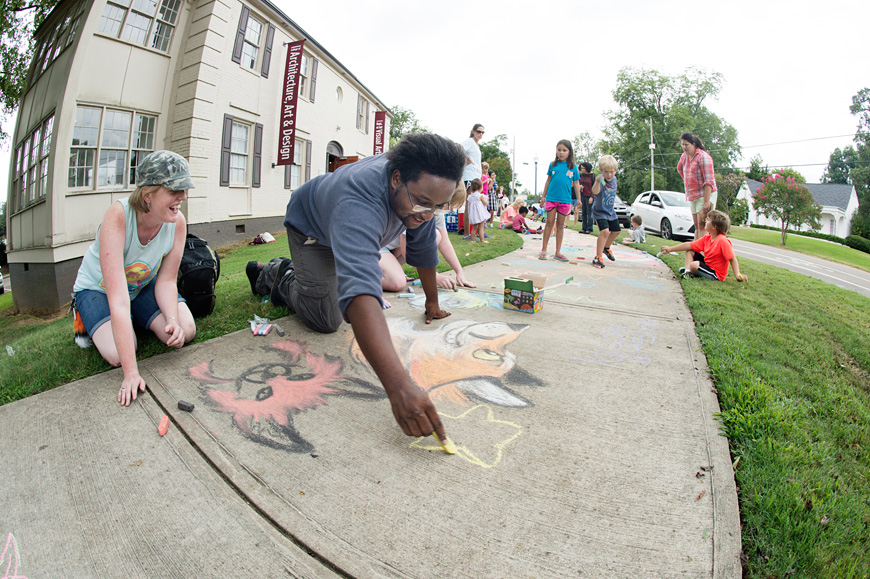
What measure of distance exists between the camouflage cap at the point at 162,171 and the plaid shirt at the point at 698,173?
6399mm

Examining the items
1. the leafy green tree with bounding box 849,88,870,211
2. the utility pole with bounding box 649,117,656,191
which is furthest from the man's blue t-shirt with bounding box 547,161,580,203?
the leafy green tree with bounding box 849,88,870,211

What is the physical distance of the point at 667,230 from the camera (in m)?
12.6

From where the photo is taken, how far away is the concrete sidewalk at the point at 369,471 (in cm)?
127

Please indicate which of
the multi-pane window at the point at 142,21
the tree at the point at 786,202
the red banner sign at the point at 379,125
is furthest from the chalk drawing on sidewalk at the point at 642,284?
the red banner sign at the point at 379,125

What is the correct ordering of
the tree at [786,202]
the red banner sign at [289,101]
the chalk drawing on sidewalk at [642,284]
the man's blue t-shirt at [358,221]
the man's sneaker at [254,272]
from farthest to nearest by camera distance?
the tree at [786,202], the red banner sign at [289,101], the chalk drawing on sidewalk at [642,284], the man's sneaker at [254,272], the man's blue t-shirt at [358,221]

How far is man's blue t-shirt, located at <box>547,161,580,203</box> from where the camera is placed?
6.01 metres

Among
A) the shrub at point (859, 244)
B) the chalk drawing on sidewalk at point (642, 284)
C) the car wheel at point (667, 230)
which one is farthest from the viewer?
the shrub at point (859, 244)

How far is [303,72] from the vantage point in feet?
47.6

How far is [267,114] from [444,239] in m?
11.1

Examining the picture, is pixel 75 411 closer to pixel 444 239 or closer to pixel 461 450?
pixel 461 450

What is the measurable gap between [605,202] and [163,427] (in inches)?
230

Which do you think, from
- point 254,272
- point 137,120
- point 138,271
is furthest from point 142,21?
point 138,271

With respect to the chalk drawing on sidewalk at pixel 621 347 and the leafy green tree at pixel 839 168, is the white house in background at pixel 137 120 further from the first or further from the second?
the leafy green tree at pixel 839 168

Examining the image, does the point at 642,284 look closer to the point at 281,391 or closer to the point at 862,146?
the point at 281,391
